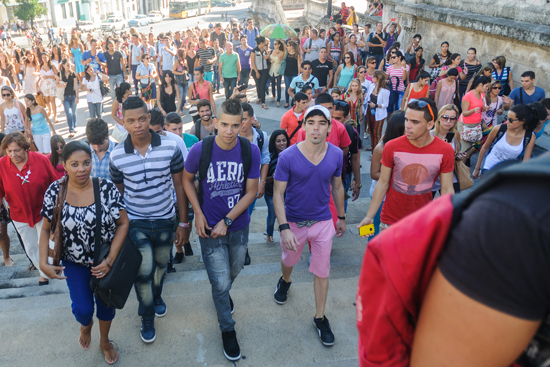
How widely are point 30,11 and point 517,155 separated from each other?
203ft

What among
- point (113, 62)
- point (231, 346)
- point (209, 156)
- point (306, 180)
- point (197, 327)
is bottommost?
point (197, 327)

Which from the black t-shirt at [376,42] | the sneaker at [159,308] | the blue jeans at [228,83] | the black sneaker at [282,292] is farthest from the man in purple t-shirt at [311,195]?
the black t-shirt at [376,42]

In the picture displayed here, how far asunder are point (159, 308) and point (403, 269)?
10.9 ft

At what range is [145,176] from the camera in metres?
3.66

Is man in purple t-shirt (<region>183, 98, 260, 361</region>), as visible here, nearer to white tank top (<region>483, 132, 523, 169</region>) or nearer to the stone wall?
white tank top (<region>483, 132, 523, 169</region>)

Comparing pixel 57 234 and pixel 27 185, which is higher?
pixel 57 234

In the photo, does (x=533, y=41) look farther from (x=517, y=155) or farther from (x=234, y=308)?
(x=234, y=308)

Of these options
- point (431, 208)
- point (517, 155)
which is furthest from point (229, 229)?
point (517, 155)

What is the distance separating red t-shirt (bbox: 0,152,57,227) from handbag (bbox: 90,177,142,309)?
1.72 m

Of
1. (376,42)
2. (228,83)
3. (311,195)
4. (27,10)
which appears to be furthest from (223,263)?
(27,10)

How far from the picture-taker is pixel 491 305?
2.84 feet

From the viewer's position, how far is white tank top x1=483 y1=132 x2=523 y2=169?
5.34 metres

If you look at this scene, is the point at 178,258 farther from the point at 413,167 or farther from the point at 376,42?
the point at 376,42

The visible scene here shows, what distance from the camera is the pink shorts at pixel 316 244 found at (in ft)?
12.1
